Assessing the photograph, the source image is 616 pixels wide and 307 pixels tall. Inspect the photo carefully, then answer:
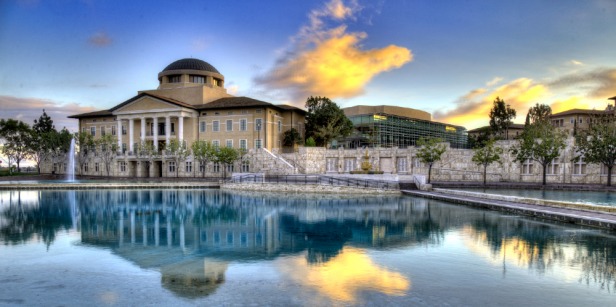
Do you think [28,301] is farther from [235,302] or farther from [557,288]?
[557,288]

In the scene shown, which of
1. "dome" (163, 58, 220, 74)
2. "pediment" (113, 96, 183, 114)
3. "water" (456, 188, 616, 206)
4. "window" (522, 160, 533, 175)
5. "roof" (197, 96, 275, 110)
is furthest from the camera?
"dome" (163, 58, 220, 74)

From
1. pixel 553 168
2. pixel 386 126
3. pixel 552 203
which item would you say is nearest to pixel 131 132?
pixel 386 126

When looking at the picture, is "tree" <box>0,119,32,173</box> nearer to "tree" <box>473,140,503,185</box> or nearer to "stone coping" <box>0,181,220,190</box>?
"stone coping" <box>0,181,220,190</box>

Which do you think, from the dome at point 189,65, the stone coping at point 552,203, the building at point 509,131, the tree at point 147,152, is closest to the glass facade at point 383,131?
the building at point 509,131

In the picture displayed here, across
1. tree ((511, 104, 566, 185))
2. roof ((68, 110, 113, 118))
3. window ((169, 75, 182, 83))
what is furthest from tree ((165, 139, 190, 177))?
tree ((511, 104, 566, 185))

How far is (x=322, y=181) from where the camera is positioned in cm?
3984

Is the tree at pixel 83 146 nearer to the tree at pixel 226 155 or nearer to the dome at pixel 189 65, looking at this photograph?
the dome at pixel 189 65

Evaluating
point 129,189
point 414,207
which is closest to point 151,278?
point 414,207

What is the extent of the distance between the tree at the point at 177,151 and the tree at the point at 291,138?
13076 mm

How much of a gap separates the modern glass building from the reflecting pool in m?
51.6

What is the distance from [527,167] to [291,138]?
29.0 meters

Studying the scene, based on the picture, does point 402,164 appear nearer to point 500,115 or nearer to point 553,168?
point 553,168

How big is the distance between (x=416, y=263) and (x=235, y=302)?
20.5ft

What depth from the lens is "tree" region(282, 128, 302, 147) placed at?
193ft
